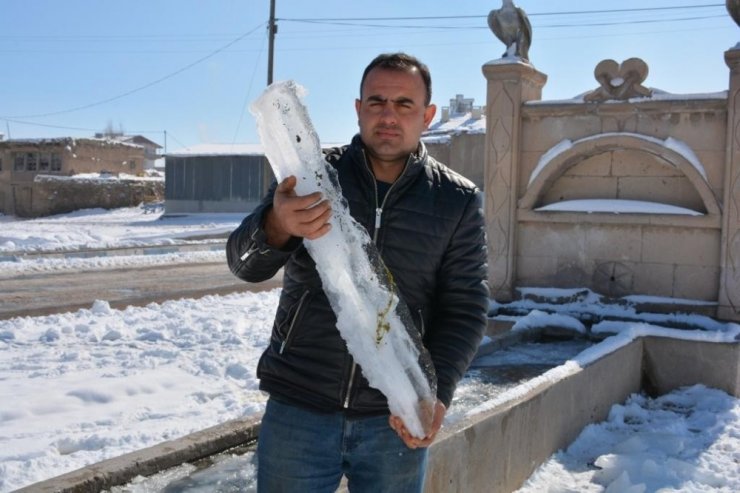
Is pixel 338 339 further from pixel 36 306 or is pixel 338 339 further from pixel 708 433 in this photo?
pixel 36 306

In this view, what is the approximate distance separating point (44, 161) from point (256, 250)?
156ft

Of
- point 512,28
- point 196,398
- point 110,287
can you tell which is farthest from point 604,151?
point 110,287

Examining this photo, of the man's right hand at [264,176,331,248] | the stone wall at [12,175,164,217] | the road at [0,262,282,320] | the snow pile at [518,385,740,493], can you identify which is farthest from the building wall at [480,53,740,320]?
the stone wall at [12,175,164,217]

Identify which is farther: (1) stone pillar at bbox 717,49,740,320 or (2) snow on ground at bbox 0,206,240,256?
(2) snow on ground at bbox 0,206,240,256

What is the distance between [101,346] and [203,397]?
92.1 inches

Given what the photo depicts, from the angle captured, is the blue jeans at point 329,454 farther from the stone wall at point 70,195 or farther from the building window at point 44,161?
the building window at point 44,161

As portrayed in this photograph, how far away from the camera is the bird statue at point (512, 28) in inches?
393

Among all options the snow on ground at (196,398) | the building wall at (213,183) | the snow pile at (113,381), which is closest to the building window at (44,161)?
the building wall at (213,183)

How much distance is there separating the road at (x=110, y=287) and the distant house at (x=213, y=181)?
71.4 ft

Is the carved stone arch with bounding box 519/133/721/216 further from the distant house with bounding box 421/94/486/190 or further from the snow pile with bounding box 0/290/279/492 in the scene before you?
the distant house with bounding box 421/94/486/190

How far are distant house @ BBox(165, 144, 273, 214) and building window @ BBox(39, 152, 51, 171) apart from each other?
1089 centimetres

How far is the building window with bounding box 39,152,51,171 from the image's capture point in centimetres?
4509

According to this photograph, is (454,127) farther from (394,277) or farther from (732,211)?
(394,277)

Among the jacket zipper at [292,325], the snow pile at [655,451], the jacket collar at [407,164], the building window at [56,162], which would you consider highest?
the building window at [56,162]
